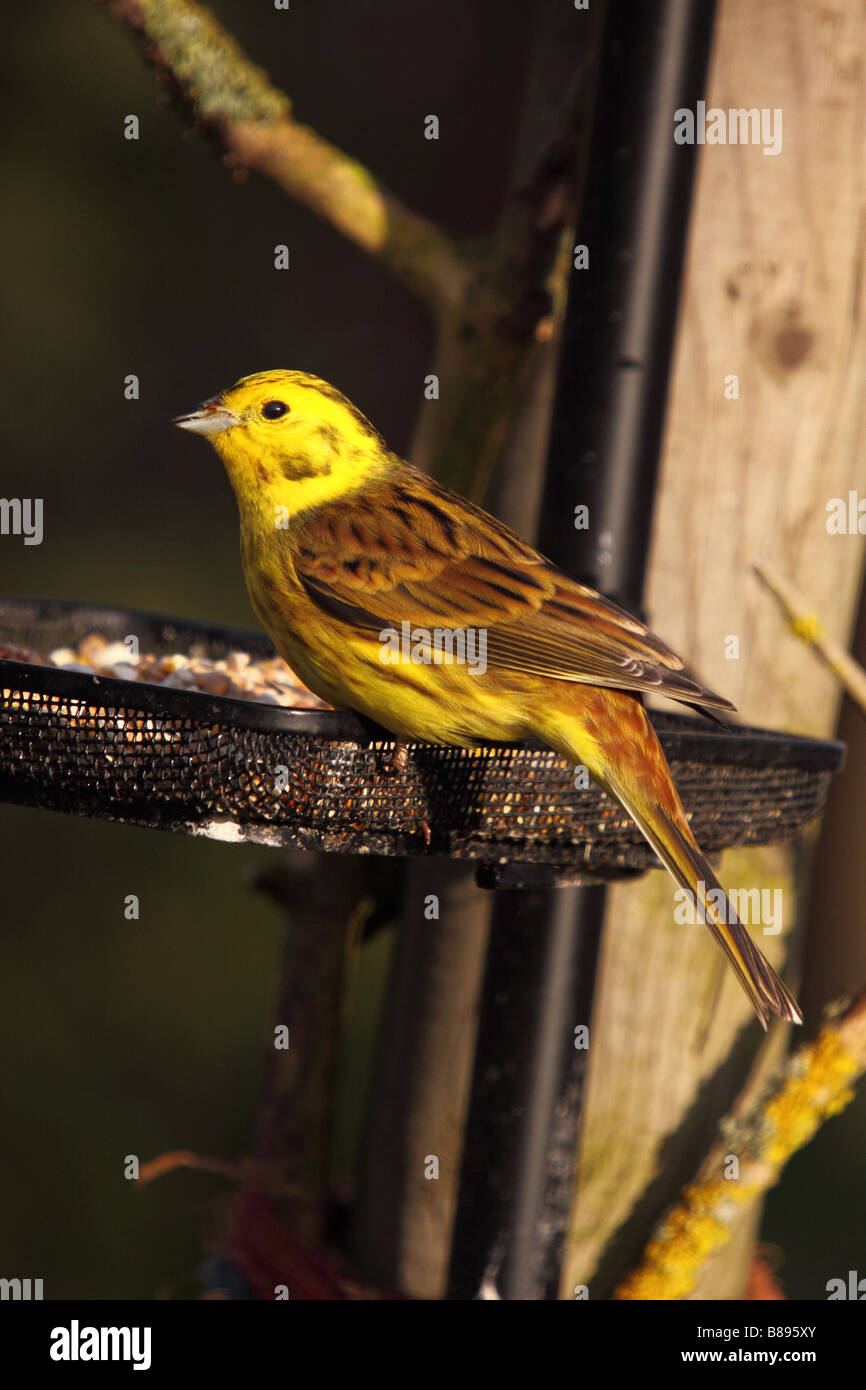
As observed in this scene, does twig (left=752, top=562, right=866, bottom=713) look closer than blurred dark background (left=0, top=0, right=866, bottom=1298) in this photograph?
Yes

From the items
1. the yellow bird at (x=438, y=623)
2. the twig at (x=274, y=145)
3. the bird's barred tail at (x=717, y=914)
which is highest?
the twig at (x=274, y=145)

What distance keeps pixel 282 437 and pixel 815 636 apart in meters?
1.29

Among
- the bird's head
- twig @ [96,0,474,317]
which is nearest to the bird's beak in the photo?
the bird's head

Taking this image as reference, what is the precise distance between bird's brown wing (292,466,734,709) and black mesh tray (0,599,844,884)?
175 mm

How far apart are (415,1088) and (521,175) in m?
2.34

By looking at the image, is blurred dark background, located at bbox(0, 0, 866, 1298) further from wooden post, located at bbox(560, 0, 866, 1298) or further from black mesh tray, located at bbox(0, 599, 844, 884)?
black mesh tray, located at bbox(0, 599, 844, 884)

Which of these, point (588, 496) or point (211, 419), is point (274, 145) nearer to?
point (211, 419)

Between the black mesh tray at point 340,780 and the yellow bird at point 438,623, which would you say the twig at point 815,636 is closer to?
the black mesh tray at point 340,780

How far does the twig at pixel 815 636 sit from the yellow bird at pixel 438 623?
61cm

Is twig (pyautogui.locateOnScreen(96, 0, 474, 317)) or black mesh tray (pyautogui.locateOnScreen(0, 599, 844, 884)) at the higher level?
twig (pyautogui.locateOnScreen(96, 0, 474, 317))

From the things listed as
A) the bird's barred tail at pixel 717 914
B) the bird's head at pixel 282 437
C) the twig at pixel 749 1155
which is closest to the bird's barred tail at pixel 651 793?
the bird's barred tail at pixel 717 914

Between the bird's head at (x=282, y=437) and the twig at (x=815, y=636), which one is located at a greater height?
the bird's head at (x=282, y=437)

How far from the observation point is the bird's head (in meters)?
3.36

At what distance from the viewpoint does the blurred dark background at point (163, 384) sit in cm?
646
